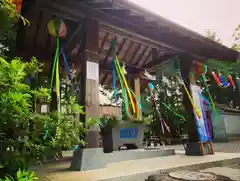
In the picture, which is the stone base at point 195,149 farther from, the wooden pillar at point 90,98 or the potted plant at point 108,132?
the wooden pillar at point 90,98

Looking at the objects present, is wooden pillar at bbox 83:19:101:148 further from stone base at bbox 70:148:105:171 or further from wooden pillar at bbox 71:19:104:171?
stone base at bbox 70:148:105:171

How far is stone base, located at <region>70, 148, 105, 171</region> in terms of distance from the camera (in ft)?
12.4

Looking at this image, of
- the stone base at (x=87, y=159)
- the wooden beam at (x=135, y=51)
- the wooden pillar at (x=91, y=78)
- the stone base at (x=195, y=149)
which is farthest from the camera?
the wooden beam at (x=135, y=51)

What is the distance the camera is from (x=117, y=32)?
Result: 5.28 meters

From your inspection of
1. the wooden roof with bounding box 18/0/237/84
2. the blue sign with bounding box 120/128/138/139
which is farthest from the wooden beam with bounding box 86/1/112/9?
the blue sign with bounding box 120/128/138/139

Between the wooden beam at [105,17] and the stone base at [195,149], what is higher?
the wooden beam at [105,17]

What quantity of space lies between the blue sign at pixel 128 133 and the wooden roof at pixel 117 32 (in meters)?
2.99

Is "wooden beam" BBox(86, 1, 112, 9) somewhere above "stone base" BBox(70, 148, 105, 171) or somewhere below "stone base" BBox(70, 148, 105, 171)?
above

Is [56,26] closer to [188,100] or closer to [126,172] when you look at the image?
[126,172]

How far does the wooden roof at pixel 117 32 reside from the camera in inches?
171

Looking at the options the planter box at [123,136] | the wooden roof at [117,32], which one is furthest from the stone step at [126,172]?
the wooden roof at [117,32]

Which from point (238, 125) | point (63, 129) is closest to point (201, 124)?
point (63, 129)

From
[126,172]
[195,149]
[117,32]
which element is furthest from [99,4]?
[195,149]

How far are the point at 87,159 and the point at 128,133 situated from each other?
292 centimetres
